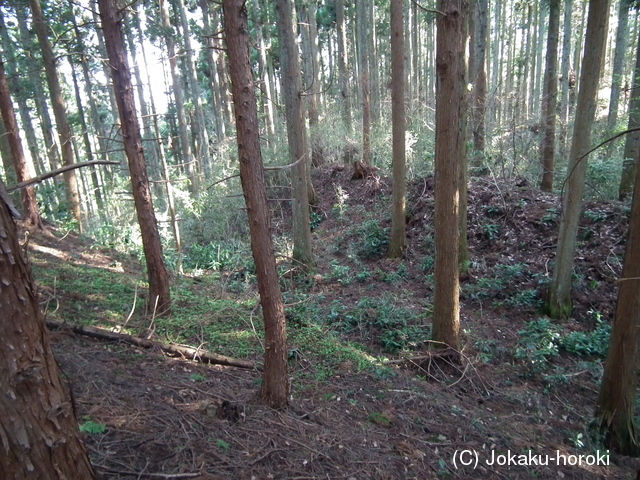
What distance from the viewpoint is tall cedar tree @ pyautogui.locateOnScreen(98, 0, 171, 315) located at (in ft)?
17.0

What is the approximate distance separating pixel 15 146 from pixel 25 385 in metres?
9.32

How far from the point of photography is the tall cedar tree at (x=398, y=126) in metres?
8.42

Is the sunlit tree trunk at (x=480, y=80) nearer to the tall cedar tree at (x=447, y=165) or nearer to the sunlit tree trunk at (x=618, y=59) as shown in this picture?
the sunlit tree trunk at (x=618, y=59)

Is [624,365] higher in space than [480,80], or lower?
lower

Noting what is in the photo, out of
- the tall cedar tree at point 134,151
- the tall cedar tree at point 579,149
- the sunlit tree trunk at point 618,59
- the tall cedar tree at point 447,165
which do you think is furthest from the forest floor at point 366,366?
the sunlit tree trunk at point 618,59

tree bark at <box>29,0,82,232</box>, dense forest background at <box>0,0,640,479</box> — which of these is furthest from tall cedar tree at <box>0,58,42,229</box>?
tree bark at <box>29,0,82,232</box>

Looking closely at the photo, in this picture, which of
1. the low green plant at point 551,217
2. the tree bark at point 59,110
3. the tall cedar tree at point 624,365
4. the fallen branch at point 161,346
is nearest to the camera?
the tall cedar tree at point 624,365

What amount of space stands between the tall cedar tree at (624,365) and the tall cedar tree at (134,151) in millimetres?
5941

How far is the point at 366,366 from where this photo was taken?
5328 mm

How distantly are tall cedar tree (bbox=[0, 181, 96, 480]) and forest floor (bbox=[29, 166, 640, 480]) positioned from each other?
0.98 meters

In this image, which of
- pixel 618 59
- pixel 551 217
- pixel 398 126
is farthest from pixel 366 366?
pixel 618 59

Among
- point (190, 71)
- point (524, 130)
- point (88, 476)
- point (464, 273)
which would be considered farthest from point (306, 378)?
point (190, 71)

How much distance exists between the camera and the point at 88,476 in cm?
204

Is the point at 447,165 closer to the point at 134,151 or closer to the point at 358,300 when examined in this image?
the point at 358,300
